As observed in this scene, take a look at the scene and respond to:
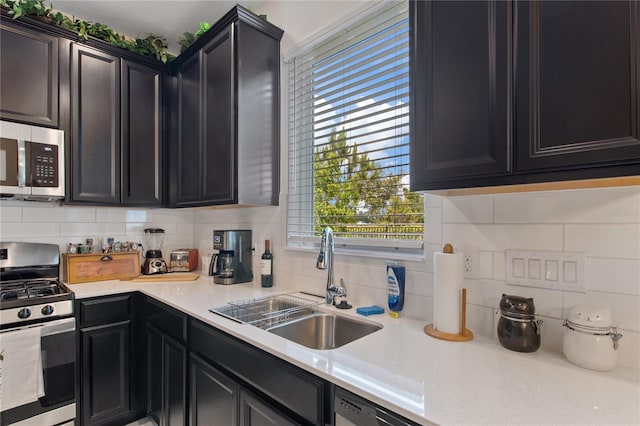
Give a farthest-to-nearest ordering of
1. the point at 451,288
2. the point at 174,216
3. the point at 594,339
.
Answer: the point at 174,216 → the point at 451,288 → the point at 594,339

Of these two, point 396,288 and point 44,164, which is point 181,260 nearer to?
point 44,164

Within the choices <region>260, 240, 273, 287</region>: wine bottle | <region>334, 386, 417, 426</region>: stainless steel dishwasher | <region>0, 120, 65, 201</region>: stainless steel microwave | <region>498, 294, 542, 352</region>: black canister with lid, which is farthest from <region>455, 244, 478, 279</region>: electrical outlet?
<region>0, 120, 65, 201</region>: stainless steel microwave

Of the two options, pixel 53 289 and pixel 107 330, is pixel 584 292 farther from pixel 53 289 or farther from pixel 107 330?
pixel 53 289

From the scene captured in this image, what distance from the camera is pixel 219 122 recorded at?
2.13 metres

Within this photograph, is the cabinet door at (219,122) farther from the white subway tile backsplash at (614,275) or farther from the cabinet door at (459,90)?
the white subway tile backsplash at (614,275)

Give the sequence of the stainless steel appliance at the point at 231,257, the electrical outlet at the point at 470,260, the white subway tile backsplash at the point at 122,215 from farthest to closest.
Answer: the white subway tile backsplash at the point at 122,215 < the stainless steel appliance at the point at 231,257 < the electrical outlet at the point at 470,260

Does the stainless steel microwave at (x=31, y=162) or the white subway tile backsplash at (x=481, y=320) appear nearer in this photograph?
the white subway tile backsplash at (x=481, y=320)

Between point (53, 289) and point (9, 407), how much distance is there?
24.8 inches

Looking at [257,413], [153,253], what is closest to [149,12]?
[153,253]

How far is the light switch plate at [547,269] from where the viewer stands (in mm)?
1081

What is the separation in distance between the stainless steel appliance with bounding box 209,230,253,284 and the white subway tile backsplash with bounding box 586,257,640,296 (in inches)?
75.1

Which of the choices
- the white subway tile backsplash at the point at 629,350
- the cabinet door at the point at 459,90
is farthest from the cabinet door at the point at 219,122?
the white subway tile backsplash at the point at 629,350

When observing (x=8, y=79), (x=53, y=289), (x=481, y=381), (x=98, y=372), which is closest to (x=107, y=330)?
(x=98, y=372)

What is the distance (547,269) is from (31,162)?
8.98 feet
